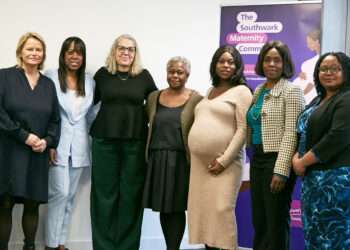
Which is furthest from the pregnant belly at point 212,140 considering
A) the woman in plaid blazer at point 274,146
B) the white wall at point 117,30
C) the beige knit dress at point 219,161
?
the white wall at point 117,30

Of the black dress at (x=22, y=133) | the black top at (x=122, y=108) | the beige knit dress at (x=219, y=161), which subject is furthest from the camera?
the black top at (x=122, y=108)

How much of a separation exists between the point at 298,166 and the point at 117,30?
205cm

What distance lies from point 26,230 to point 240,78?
5.93ft

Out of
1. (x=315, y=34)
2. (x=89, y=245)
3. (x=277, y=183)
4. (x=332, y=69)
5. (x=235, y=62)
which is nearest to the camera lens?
(x=332, y=69)

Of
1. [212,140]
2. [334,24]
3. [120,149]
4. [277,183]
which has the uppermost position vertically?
[334,24]

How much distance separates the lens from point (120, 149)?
3246 mm

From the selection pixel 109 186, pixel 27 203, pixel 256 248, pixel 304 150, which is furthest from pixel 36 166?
pixel 304 150

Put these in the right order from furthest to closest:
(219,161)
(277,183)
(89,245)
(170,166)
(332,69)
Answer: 1. (89,245)
2. (170,166)
3. (219,161)
4. (277,183)
5. (332,69)

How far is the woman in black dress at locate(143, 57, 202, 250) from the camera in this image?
300cm

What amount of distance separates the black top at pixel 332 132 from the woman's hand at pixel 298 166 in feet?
0.22

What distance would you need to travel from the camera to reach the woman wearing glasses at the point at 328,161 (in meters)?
2.22

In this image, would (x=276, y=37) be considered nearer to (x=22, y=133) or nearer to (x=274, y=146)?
(x=274, y=146)

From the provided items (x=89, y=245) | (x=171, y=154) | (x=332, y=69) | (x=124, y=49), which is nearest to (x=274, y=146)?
(x=332, y=69)

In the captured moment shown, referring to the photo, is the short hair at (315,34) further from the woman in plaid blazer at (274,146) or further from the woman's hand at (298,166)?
the woman's hand at (298,166)
